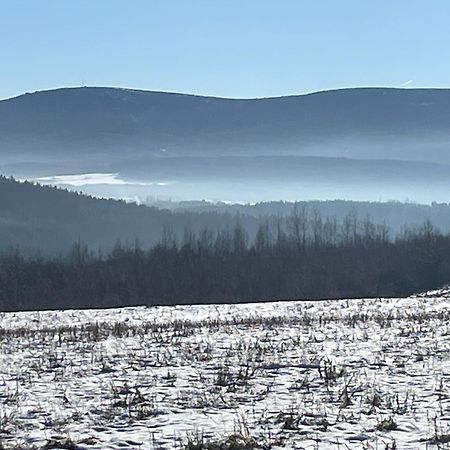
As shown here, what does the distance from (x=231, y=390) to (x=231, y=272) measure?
93.5 m

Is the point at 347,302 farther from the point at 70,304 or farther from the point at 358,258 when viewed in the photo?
the point at 358,258

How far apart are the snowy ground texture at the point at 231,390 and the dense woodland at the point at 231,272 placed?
7706cm

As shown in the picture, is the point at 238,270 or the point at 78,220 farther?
the point at 78,220

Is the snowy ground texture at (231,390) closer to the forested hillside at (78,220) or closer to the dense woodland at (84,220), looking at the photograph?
the dense woodland at (84,220)

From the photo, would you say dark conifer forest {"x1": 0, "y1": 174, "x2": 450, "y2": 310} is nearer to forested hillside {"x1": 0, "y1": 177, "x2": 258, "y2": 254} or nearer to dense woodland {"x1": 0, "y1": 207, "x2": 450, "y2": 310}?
dense woodland {"x1": 0, "y1": 207, "x2": 450, "y2": 310}

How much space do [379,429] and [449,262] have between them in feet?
316

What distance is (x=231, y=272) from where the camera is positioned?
105 m

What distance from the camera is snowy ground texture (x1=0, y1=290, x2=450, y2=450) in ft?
30.5

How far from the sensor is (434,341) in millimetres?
16922

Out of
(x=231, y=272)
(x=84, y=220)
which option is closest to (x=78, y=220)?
(x=84, y=220)

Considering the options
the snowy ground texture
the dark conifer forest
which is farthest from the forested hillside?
the snowy ground texture

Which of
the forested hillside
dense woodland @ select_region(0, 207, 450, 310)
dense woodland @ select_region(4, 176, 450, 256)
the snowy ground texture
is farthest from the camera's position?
the forested hillside

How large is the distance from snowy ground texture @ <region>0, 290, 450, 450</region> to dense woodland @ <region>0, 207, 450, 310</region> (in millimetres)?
77059

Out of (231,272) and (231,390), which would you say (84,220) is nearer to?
(231,272)
